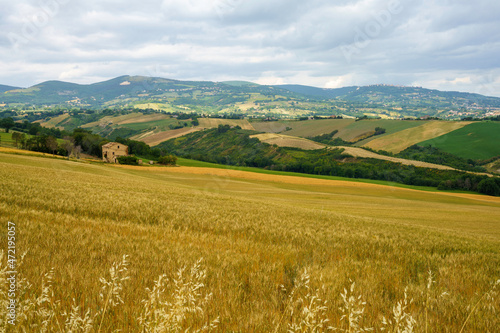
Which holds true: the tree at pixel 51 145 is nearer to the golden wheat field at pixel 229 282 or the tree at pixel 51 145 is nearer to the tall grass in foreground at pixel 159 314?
the golden wheat field at pixel 229 282

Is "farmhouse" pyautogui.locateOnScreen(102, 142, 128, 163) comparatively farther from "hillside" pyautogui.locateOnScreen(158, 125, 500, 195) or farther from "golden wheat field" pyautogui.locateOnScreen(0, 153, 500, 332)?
"golden wheat field" pyautogui.locateOnScreen(0, 153, 500, 332)

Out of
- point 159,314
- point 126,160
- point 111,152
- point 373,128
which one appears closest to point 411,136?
point 373,128

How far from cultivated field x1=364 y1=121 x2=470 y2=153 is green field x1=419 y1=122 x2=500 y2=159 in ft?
16.6

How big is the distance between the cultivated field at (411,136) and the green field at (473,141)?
5.07m

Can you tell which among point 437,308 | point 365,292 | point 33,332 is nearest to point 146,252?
point 33,332

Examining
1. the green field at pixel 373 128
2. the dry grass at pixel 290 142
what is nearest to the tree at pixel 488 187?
the dry grass at pixel 290 142

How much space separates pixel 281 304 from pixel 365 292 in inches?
60.6

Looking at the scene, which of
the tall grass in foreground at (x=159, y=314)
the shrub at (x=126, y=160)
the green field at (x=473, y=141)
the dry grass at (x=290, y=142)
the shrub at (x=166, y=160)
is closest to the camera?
the tall grass in foreground at (x=159, y=314)

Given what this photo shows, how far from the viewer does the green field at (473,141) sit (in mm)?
129875

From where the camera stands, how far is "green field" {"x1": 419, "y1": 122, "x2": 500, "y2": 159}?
12988cm

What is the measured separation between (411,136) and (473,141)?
2800 cm

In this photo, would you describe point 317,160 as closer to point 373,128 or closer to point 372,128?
point 373,128

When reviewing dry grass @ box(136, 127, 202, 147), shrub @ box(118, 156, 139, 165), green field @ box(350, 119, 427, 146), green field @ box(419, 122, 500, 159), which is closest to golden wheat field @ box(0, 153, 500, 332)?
shrub @ box(118, 156, 139, 165)

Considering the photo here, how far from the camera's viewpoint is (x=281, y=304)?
4246 millimetres
